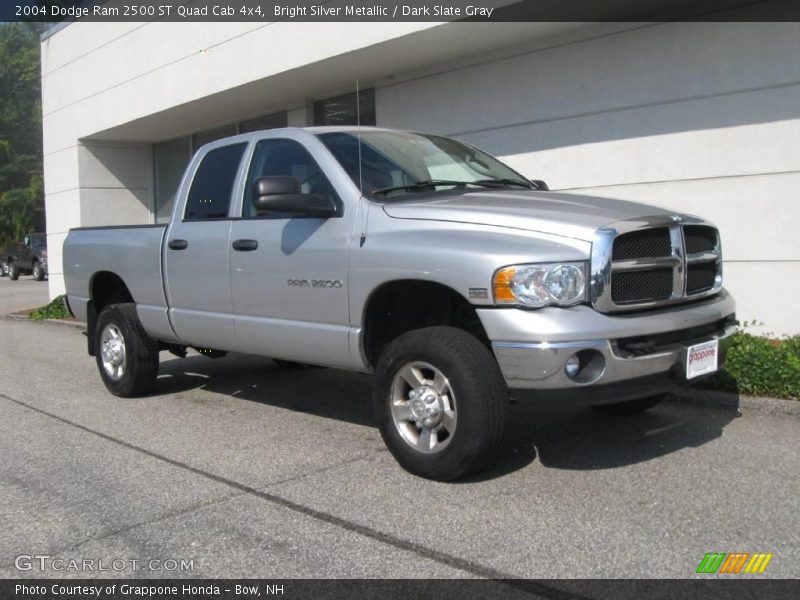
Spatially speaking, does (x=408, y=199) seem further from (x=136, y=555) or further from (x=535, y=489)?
(x=136, y=555)

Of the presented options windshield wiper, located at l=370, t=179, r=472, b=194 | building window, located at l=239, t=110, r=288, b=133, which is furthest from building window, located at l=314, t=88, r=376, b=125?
windshield wiper, located at l=370, t=179, r=472, b=194

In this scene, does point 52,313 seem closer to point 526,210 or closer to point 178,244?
point 178,244

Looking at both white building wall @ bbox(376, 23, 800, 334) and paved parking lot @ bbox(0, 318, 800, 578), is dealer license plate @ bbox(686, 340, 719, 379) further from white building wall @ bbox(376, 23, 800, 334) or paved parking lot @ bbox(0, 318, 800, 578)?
white building wall @ bbox(376, 23, 800, 334)

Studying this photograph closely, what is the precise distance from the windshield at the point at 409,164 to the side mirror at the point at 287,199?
0.28m

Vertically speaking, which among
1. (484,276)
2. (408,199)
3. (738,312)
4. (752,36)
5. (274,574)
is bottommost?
(274,574)

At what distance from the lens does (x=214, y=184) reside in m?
6.02

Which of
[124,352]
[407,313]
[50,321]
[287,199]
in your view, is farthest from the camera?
[50,321]

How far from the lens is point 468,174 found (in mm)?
5406

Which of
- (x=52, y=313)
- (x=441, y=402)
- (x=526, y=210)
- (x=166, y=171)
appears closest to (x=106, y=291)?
(x=441, y=402)

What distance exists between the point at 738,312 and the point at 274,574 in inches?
245

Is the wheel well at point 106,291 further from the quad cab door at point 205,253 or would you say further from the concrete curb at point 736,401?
the concrete curb at point 736,401

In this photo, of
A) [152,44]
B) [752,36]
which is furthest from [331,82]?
[752,36]

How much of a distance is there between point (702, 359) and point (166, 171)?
15.1 metres

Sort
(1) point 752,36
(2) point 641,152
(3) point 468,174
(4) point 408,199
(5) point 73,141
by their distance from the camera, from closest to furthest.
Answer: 1. (4) point 408,199
2. (3) point 468,174
3. (1) point 752,36
4. (2) point 641,152
5. (5) point 73,141
